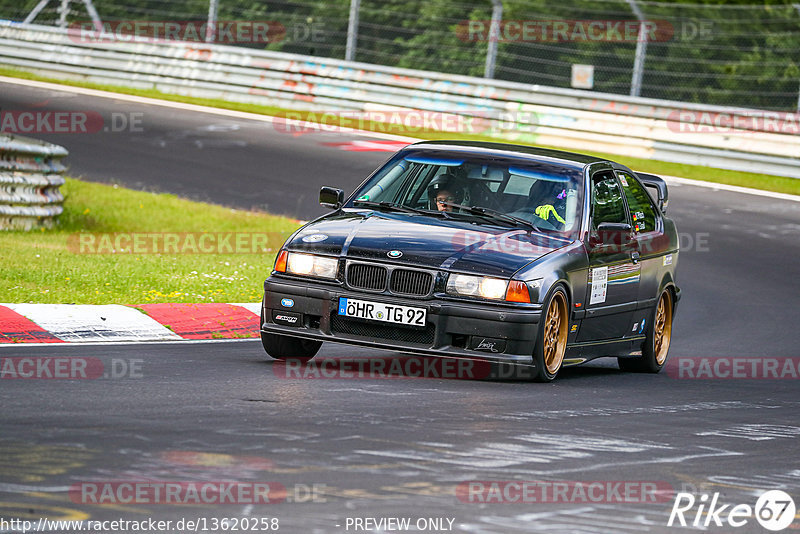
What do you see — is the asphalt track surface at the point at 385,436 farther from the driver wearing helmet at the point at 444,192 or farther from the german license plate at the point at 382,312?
the driver wearing helmet at the point at 444,192

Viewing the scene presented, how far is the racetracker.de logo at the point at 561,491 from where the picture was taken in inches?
210

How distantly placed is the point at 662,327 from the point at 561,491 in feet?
17.9

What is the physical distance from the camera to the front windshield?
9.12 metres

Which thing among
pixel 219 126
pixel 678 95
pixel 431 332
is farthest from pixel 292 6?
pixel 431 332

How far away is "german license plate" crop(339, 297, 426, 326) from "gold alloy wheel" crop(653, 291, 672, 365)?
9.63ft

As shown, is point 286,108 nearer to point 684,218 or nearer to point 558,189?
point 684,218

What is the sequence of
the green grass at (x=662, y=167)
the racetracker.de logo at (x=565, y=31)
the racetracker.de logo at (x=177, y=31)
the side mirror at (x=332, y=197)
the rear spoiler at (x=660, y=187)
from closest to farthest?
the side mirror at (x=332, y=197), the rear spoiler at (x=660, y=187), the green grass at (x=662, y=167), the racetracker.de logo at (x=565, y=31), the racetracker.de logo at (x=177, y=31)

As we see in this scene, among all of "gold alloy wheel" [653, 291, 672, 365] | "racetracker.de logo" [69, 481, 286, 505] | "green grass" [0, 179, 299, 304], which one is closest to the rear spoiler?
"gold alloy wheel" [653, 291, 672, 365]

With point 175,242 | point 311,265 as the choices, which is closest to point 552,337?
point 311,265

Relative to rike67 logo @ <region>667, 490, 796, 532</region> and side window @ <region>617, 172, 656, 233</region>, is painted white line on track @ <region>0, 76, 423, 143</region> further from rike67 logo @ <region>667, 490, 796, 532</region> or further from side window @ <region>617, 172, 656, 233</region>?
rike67 logo @ <region>667, 490, 796, 532</region>

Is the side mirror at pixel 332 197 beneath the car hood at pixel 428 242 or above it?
above

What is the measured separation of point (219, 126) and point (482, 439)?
17316 millimetres

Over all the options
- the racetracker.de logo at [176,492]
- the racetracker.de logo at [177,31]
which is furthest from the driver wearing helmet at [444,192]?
the racetracker.de logo at [177,31]

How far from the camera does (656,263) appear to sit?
10367mm
